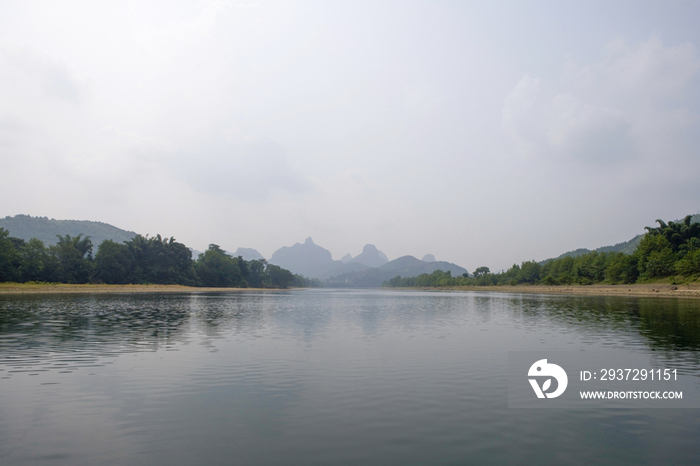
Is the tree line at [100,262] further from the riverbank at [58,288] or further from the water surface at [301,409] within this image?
the water surface at [301,409]

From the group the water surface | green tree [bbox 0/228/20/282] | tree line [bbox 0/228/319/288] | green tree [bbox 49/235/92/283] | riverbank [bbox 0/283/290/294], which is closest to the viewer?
the water surface

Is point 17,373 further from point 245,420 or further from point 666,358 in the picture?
point 666,358

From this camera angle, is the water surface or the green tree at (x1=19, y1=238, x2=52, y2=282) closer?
the water surface

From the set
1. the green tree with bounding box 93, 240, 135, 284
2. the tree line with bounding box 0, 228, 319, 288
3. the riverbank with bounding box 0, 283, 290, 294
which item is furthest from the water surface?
the green tree with bounding box 93, 240, 135, 284

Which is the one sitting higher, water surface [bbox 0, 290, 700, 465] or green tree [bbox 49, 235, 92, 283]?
green tree [bbox 49, 235, 92, 283]

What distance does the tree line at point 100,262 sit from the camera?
108812mm

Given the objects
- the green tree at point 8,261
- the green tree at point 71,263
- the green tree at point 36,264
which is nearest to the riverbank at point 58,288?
the green tree at point 8,261

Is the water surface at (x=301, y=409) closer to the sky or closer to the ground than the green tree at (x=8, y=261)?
closer to the ground

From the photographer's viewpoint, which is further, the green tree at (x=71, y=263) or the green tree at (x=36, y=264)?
the green tree at (x=71, y=263)

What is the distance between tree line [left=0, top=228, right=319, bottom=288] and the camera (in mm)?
108812

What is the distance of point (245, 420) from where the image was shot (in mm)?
11375

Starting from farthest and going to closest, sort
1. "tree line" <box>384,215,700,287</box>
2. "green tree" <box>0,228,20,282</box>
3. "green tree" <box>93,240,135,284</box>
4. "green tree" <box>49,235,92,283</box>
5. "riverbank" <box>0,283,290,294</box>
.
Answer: "green tree" <box>93,240,135,284</box> < "green tree" <box>49,235,92,283</box> < "tree line" <box>384,215,700,287</box> < "green tree" <box>0,228,20,282</box> < "riverbank" <box>0,283,290,294</box>

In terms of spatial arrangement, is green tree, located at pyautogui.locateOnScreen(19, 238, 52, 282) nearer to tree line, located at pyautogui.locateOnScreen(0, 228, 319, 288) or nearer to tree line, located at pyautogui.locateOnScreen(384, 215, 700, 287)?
tree line, located at pyautogui.locateOnScreen(0, 228, 319, 288)

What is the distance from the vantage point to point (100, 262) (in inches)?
5148
